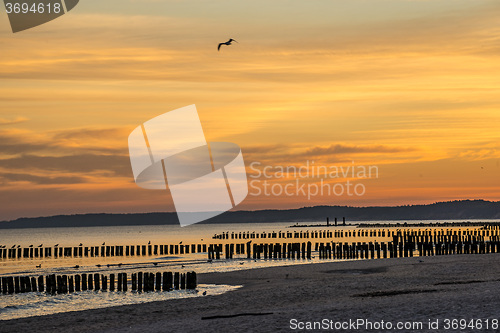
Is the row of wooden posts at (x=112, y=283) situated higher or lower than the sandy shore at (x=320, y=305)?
lower

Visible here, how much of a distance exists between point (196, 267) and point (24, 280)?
1802 centimetres

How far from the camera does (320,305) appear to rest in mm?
19438

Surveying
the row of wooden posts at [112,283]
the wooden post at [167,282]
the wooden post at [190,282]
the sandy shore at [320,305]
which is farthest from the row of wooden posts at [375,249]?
the wooden post at [167,282]

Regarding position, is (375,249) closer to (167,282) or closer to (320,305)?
(167,282)

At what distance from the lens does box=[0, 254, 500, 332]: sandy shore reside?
16.1 m

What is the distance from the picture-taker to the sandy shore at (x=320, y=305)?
1609 centimetres

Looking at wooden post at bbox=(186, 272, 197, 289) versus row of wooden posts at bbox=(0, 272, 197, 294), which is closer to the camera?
row of wooden posts at bbox=(0, 272, 197, 294)

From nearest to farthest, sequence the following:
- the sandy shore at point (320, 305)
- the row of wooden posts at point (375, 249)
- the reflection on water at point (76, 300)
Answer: the sandy shore at point (320, 305) < the reflection on water at point (76, 300) < the row of wooden posts at point (375, 249)

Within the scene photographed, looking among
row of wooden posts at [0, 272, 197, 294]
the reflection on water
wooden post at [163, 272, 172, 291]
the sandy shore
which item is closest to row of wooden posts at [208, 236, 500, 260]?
the sandy shore

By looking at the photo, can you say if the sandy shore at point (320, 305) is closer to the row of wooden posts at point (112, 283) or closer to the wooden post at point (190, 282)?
the wooden post at point (190, 282)

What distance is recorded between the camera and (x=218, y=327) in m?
16.4

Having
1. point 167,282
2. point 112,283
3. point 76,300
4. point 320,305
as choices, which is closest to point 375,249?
point 167,282

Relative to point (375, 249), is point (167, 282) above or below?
above

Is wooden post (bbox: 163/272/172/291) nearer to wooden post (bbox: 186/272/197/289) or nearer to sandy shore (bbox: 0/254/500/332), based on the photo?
wooden post (bbox: 186/272/197/289)
